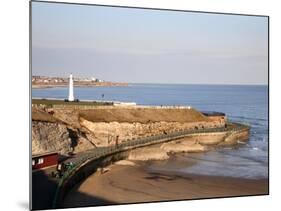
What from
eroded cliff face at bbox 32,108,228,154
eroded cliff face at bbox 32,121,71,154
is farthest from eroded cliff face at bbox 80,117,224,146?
eroded cliff face at bbox 32,121,71,154

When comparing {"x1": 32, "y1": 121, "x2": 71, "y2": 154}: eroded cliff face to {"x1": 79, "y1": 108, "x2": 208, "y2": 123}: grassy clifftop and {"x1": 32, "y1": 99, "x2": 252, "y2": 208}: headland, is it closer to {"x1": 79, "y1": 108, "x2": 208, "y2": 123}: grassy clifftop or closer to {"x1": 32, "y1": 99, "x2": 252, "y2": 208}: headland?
{"x1": 32, "y1": 99, "x2": 252, "y2": 208}: headland

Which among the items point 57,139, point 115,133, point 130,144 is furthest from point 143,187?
point 57,139

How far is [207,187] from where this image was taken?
12.5ft

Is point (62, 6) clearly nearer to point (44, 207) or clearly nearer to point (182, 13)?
point (182, 13)

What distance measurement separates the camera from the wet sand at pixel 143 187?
3.56 m

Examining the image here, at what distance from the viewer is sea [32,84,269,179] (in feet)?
12.1

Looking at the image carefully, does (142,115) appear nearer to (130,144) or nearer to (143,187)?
(130,144)

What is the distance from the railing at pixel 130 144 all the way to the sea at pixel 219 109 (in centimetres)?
10

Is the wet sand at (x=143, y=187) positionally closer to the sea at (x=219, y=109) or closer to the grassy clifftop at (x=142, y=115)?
the sea at (x=219, y=109)

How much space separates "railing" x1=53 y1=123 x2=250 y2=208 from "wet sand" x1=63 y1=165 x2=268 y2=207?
0.10 m

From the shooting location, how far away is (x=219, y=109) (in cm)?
389

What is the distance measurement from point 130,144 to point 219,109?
705 millimetres

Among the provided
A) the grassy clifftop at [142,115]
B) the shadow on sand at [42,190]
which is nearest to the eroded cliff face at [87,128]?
the grassy clifftop at [142,115]

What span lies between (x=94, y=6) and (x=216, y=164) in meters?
1.40
